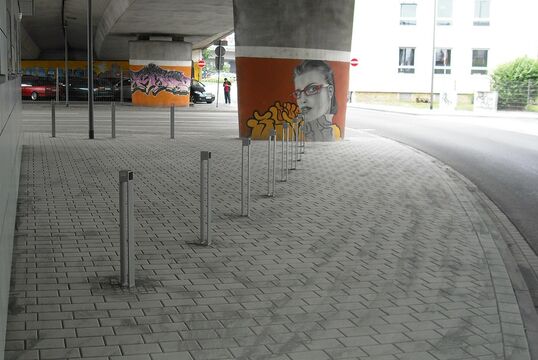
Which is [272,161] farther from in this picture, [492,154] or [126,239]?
[126,239]

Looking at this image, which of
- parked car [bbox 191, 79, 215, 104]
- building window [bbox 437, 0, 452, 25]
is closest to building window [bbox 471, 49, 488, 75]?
building window [bbox 437, 0, 452, 25]

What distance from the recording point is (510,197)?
13.2 m

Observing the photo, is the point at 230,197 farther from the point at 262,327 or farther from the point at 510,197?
the point at 262,327

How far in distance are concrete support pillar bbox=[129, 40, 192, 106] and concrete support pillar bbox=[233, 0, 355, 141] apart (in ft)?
78.4

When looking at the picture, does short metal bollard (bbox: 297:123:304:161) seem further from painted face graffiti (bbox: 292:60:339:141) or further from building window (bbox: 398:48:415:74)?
building window (bbox: 398:48:415:74)

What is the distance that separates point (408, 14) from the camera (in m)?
62.3

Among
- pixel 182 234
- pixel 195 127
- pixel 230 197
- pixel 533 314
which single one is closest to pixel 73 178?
pixel 230 197

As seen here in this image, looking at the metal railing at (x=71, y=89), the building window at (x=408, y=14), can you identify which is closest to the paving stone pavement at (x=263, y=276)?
the metal railing at (x=71, y=89)

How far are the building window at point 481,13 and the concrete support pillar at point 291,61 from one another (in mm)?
43509

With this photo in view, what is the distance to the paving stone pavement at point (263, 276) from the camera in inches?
208

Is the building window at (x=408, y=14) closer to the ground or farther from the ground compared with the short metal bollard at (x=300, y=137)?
farther from the ground

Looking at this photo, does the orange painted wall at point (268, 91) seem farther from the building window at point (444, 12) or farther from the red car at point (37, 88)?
the building window at point (444, 12)

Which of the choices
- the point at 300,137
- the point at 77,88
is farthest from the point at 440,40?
the point at 300,137

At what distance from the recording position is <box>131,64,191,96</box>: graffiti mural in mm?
44625
